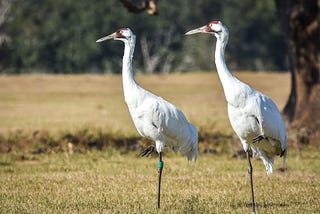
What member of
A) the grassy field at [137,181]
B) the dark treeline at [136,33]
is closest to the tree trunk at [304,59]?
the grassy field at [137,181]

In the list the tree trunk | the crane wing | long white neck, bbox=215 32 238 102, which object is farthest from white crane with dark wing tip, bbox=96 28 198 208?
the tree trunk

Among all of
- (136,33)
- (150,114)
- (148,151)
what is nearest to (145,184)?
(148,151)

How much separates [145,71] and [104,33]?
569cm

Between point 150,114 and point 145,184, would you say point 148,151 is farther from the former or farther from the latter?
point 145,184

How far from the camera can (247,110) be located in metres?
10.9

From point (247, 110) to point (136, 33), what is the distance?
48.1 m

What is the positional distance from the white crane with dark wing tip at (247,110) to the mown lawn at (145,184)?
3.17ft

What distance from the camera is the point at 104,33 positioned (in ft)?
185

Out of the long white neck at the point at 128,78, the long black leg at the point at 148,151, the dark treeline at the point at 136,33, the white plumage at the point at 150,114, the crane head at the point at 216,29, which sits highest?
the crane head at the point at 216,29

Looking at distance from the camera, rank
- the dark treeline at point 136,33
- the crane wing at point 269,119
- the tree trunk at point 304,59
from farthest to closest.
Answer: the dark treeline at point 136,33, the tree trunk at point 304,59, the crane wing at point 269,119

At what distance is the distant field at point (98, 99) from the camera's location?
2662 cm

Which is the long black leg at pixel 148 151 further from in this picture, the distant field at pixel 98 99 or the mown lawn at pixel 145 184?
the distant field at pixel 98 99

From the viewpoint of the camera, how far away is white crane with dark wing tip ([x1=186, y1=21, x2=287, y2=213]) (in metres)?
10.8

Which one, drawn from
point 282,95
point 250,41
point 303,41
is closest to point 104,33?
point 250,41
